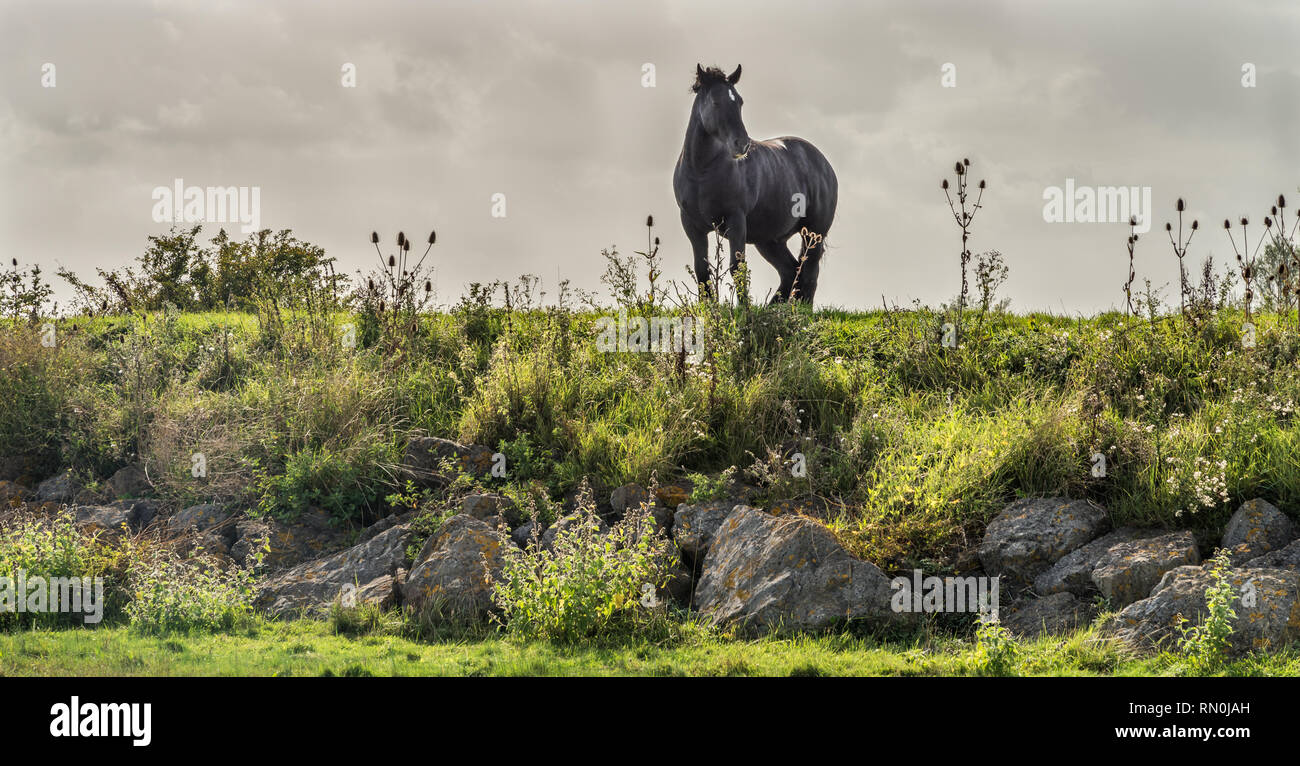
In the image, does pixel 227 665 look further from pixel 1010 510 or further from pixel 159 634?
pixel 1010 510

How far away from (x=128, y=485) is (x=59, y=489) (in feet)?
2.96

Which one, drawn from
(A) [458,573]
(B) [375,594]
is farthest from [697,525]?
(B) [375,594]

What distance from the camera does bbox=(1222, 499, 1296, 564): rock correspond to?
765 cm

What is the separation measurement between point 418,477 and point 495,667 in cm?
378

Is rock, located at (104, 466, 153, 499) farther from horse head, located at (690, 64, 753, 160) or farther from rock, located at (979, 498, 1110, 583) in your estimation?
rock, located at (979, 498, 1110, 583)

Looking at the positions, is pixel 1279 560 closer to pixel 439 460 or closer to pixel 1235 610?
pixel 1235 610

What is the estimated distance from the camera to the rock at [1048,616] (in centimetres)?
732

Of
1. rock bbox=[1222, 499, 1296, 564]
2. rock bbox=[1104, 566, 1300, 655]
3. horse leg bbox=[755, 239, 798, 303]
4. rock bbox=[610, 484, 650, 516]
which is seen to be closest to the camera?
rock bbox=[1104, 566, 1300, 655]

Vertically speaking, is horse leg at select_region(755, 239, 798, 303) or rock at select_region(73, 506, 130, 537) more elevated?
horse leg at select_region(755, 239, 798, 303)

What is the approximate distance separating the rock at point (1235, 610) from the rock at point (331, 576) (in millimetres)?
5420

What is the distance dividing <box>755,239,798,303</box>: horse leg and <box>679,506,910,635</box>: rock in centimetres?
886

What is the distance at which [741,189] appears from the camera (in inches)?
565

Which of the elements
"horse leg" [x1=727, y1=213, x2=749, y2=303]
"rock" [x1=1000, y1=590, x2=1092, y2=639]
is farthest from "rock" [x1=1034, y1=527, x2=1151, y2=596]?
"horse leg" [x1=727, y1=213, x2=749, y2=303]

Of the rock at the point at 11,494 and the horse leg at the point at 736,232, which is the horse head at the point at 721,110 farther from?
the rock at the point at 11,494
